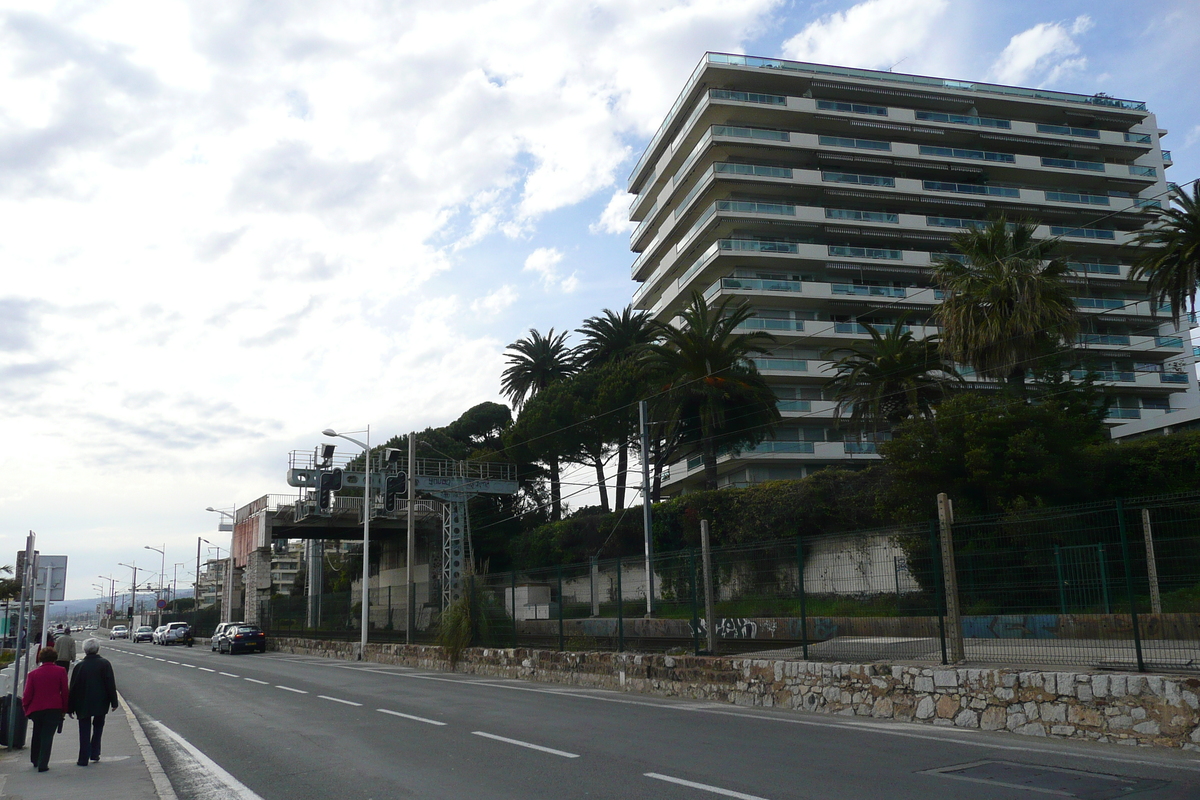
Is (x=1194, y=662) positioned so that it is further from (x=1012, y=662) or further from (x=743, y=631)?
(x=743, y=631)

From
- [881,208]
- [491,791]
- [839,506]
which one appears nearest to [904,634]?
[491,791]

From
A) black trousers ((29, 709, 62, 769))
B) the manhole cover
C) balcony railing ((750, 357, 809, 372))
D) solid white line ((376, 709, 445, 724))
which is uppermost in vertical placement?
balcony railing ((750, 357, 809, 372))

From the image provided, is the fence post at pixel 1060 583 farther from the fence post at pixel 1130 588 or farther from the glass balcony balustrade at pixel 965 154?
the glass balcony balustrade at pixel 965 154

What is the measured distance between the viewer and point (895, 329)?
41.0 m

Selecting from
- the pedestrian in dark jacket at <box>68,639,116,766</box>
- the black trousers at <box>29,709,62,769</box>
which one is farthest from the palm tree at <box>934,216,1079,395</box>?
the black trousers at <box>29,709,62,769</box>

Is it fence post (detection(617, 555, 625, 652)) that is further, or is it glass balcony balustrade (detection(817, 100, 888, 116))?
glass balcony balustrade (detection(817, 100, 888, 116))

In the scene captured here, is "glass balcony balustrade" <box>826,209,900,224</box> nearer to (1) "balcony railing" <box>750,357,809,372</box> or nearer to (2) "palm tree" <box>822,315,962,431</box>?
(1) "balcony railing" <box>750,357,809,372</box>

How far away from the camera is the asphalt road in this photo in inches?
323

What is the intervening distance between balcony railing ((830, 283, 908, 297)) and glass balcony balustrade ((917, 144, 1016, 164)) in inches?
428

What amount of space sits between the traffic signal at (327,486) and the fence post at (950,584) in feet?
117

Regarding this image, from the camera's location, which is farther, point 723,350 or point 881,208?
point 881,208

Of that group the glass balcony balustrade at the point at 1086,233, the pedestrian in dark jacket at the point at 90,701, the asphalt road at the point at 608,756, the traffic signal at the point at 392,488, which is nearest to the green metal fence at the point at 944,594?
the asphalt road at the point at 608,756

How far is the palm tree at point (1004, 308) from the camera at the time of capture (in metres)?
32.7

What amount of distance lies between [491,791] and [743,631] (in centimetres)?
953
